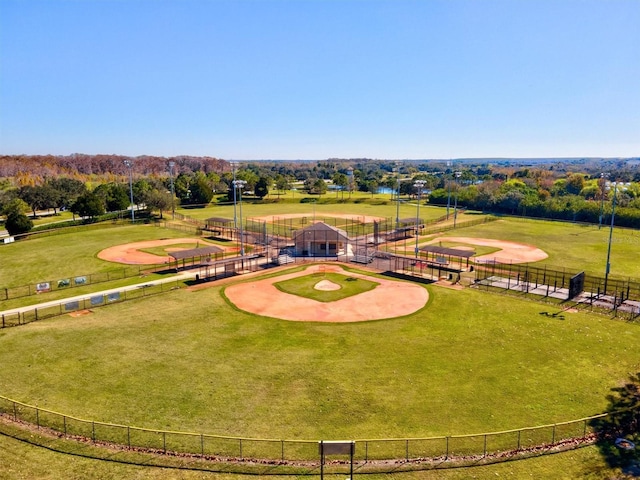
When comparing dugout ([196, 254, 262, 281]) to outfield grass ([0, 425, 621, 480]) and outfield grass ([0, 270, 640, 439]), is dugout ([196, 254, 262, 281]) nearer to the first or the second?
outfield grass ([0, 270, 640, 439])

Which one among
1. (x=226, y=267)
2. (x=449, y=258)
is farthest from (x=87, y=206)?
(x=449, y=258)

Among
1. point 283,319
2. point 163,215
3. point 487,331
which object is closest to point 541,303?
point 487,331

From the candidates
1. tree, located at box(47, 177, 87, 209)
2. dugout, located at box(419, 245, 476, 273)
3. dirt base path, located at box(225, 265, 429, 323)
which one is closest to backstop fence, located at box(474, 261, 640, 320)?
dugout, located at box(419, 245, 476, 273)

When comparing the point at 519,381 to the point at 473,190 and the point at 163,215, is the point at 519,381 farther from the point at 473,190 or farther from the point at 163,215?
the point at 473,190

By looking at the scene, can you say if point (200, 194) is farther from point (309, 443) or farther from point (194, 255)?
point (309, 443)

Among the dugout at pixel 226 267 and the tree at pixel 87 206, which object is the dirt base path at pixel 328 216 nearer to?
the tree at pixel 87 206

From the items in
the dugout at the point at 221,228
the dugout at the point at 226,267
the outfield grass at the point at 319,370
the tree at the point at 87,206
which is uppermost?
the tree at the point at 87,206

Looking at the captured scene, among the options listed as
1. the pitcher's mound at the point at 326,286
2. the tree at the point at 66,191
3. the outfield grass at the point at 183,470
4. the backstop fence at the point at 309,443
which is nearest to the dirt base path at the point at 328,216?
the pitcher's mound at the point at 326,286
